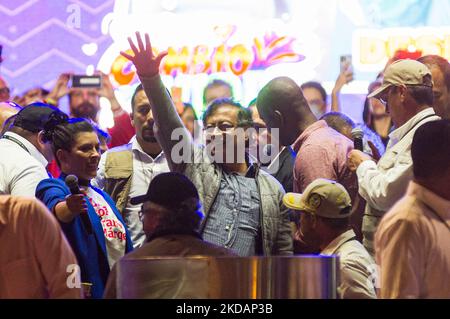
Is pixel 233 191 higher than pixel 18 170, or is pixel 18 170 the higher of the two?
pixel 18 170

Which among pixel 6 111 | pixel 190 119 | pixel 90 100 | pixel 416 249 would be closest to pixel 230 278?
pixel 416 249

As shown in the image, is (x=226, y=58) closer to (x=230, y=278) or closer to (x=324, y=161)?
(x=324, y=161)

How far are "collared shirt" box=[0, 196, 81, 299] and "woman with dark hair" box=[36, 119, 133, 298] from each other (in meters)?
0.83

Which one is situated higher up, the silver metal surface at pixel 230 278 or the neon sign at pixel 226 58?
the neon sign at pixel 226 58

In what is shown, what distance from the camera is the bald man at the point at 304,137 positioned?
502cm

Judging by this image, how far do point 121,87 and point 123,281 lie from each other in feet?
16.2

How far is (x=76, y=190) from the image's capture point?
4.42m

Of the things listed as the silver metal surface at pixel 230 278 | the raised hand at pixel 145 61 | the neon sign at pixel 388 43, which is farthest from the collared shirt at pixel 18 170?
the neon sign at pixel 388 43

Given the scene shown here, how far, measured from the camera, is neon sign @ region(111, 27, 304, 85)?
8124 millimetres

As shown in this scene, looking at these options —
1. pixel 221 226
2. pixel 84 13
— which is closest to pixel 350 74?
pixel 84 13

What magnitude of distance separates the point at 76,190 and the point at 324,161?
4.05 feet

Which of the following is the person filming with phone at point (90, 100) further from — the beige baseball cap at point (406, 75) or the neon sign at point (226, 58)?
the beige baseball cap at point (406, 75)

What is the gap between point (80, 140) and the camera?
16.0 ft
